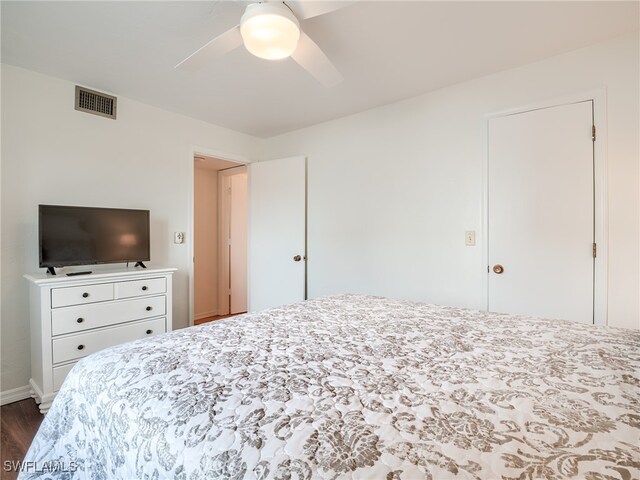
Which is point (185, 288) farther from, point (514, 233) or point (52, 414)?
point (514, 233)

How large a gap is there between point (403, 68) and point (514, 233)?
148 centimetres

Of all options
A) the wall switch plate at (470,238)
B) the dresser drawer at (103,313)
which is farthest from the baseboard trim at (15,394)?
the wall switch plate at (470,238)

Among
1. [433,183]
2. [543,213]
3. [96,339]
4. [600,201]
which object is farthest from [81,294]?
[600,201]

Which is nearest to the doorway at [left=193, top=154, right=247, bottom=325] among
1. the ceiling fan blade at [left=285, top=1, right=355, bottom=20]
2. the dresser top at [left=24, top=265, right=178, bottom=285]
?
the dresser top at [left=24, top=265, right=178, bottom=285]

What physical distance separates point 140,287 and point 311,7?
228 cm

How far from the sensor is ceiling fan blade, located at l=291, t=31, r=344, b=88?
5.08ft

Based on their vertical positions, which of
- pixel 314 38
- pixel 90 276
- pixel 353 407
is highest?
pixel 314 38

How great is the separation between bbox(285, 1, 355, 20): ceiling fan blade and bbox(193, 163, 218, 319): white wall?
3517 mm

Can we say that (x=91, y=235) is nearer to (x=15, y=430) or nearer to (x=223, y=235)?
(x=15, y=430)

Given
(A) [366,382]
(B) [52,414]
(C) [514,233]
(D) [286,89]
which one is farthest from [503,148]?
(B) [52,414]

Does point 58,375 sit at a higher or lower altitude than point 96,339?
lower

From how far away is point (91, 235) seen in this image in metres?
2.37

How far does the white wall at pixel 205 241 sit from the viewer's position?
4.52 meters

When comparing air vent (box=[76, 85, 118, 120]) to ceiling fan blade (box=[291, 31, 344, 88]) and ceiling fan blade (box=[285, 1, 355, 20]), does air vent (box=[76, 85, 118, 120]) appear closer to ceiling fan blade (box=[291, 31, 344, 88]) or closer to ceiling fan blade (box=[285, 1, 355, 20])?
ceiling fan blade (box=[291, 31, 344, 88])
